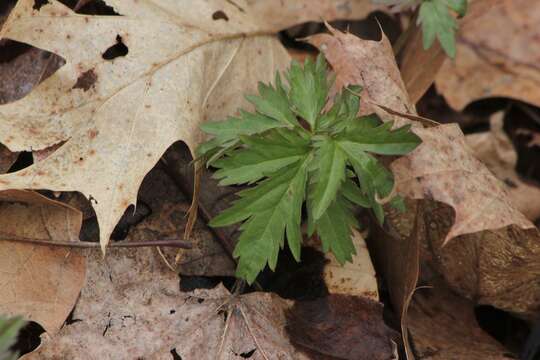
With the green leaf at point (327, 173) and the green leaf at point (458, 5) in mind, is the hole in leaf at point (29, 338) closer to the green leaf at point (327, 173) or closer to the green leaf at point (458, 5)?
the green leaf at point (327, 173)

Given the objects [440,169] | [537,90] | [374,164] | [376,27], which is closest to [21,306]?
[374,164]

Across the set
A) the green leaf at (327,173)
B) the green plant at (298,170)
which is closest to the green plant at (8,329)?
the green plant at (298,170)

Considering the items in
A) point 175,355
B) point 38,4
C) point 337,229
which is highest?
point 38,4

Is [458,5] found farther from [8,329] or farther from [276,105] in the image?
[8,329]

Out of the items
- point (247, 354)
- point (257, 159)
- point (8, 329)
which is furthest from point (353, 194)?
point (8, 329)

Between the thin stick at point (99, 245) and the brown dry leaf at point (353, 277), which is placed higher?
the brown dry leaf at point (353, 277)

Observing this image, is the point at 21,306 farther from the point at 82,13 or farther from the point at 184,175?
the point at 82,13

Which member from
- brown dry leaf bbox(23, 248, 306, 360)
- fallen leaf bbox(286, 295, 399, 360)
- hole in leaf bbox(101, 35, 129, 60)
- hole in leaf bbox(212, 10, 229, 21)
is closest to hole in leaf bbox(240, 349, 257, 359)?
brown dry leaf bbox(23, 248, 306, 360)
